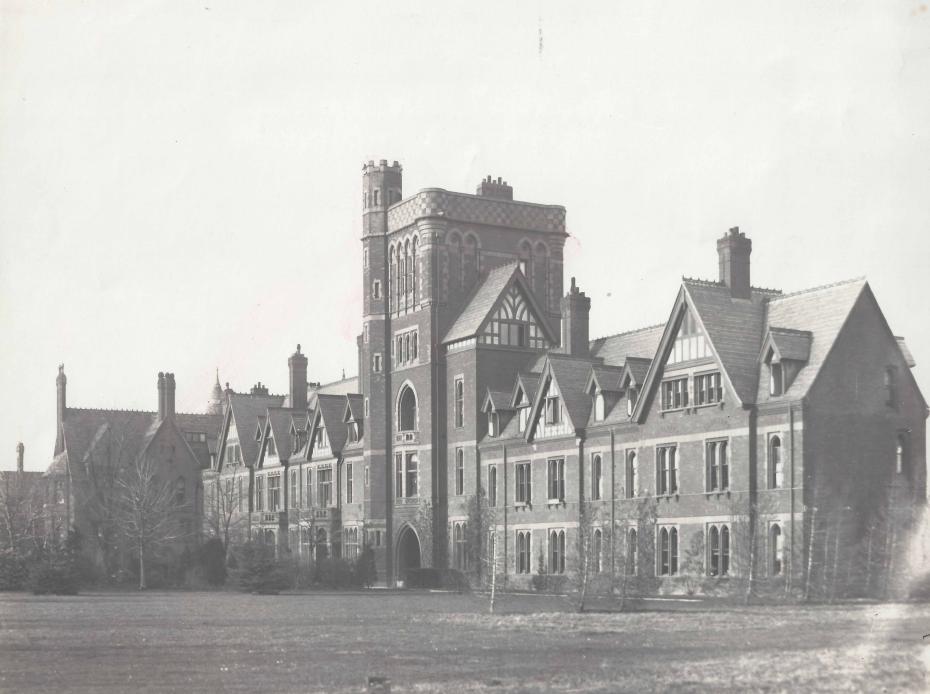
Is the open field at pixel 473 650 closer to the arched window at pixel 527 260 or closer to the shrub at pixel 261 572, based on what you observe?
the shrub at pixel 261 572

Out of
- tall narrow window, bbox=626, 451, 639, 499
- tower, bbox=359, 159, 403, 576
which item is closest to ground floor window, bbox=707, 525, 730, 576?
tall narrow window, bbox=626, 451, 639, 499

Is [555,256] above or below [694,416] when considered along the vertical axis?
above

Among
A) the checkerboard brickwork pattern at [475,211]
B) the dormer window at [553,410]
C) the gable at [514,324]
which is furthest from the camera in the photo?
the checkerboard brickwork pattern at [475,211]

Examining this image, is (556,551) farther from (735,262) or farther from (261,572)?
(735,262)

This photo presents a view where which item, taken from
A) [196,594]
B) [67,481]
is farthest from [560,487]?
[67,481]

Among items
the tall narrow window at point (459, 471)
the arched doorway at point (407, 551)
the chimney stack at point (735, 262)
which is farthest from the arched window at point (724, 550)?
the arched doorway at point (407, 551)

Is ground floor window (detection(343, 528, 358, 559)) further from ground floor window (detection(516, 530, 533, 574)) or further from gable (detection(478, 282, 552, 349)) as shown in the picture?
gable (detection(478, 282, 552, 349))

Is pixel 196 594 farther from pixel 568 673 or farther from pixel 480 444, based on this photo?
pixel 568 673
